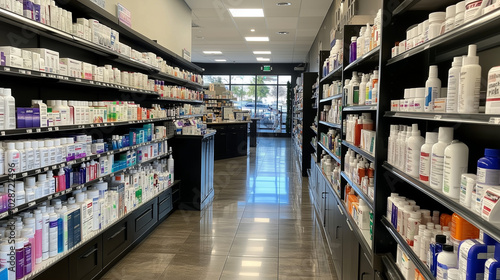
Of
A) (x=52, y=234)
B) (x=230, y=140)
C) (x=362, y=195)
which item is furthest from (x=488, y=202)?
(x=230, y=140)

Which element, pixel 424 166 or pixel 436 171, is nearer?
pixel 436 171

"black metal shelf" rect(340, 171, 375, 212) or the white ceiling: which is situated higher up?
the white ceiling

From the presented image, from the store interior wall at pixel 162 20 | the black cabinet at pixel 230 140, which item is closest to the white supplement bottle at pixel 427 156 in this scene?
the store interior wall at pixel 162 20

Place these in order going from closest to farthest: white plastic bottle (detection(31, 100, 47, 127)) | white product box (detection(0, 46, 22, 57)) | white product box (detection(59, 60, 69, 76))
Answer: white product box (detection(0, 46, 22, 57)) < white plastic bottle (detection(31, 100, 47, 127)) < white product box (detection(59, 60, 69, 76))

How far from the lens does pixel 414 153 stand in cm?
183

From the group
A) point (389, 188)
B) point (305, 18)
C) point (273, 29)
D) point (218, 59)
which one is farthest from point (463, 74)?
point (218, 59)

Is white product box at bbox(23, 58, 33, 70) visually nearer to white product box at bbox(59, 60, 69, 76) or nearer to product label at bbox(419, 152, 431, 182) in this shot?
white product box at bbox(59, 60, 69, 76)

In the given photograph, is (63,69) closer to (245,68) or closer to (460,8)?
(460,8)

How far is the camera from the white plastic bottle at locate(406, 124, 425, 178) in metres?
1.81

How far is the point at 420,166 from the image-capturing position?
5.64ft

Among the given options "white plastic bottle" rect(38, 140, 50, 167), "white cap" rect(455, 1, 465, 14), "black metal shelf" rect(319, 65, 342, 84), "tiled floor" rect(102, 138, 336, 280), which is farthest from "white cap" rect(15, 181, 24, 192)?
"black metal shelf" rect(319, 65, 342, 84)

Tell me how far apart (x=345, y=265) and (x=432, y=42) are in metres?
2.09

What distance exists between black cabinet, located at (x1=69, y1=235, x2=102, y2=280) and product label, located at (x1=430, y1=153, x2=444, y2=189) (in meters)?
2.62

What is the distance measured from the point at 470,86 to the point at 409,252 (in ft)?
2.92
